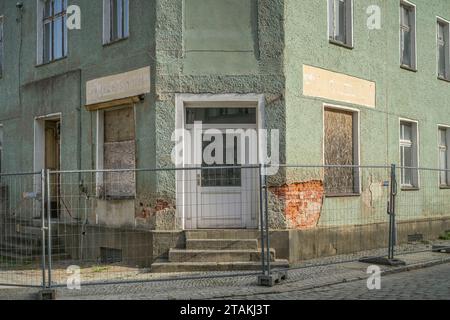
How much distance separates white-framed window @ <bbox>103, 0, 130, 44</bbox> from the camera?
1223 centimetres

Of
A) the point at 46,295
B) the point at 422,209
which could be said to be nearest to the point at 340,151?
the point at 422,209

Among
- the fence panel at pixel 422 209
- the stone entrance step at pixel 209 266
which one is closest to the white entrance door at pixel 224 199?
the stone entrance step at pixel 209 266

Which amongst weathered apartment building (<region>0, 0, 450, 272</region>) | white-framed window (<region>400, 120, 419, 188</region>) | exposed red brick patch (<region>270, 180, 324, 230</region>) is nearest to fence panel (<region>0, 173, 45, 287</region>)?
weathered apartment building (<region>0, 0, 450, 272</region>)

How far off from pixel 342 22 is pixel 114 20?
5142 mm

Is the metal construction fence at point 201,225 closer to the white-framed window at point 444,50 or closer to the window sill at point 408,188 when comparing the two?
the window sill at point 408,188

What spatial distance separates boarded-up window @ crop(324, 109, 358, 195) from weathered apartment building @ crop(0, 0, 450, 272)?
0.12 ft

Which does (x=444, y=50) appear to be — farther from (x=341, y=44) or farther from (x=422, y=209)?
(x=341, y=44)

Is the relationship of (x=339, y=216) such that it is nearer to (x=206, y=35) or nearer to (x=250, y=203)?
(x=250, y=203)

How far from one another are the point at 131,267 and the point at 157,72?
3799 mm

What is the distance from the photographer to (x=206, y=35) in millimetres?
11039

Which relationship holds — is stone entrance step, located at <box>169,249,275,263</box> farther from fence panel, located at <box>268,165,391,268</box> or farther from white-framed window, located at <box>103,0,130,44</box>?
white-framed window, located at <box>103,0,130,44</box>

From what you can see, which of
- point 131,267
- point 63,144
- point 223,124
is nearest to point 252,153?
point 223,124

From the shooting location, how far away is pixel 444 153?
55.4 feet

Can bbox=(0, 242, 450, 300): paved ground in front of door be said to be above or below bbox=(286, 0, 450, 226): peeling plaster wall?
below
